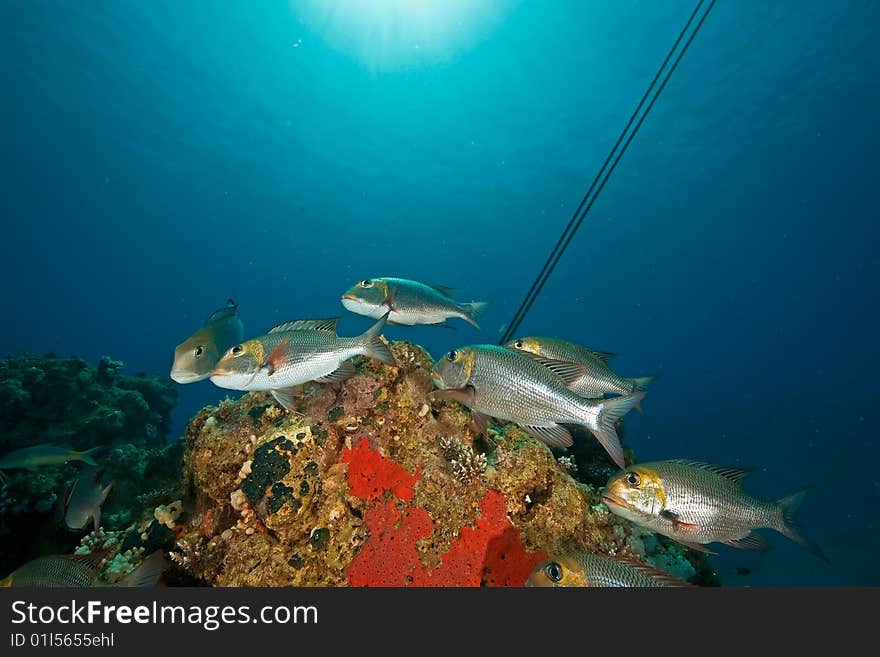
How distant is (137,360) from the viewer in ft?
400

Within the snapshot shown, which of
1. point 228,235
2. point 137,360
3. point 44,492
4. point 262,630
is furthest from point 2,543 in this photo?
point 137,360

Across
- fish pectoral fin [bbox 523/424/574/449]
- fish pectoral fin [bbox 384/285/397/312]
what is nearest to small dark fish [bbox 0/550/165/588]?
fish pectoral fin [bbox 384/285/397/312]

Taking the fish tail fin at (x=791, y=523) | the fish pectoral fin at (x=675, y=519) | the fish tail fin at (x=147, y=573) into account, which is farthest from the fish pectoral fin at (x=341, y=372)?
the fish tail fin at (x=791, y=523)

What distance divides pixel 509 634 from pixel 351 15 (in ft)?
169

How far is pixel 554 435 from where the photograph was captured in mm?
2990

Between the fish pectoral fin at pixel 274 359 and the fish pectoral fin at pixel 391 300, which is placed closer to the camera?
the fish pectoral fin at pixel 274 359

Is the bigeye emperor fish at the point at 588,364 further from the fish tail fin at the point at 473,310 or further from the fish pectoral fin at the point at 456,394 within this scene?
the fish pectoral fin at the point at 456,394

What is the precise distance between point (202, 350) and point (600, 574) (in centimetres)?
306

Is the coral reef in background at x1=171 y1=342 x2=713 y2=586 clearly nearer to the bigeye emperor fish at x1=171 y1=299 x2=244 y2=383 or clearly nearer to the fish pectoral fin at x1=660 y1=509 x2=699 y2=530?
the bigeye emperor fish at x1=171 y1=299 x2=244 y2=383

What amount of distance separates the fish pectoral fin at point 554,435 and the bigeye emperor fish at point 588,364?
81 cm

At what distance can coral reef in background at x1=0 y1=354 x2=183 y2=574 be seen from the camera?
7281 millimetres

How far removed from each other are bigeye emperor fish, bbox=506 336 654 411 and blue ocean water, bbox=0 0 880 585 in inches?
81.2

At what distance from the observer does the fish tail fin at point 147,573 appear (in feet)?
9.14

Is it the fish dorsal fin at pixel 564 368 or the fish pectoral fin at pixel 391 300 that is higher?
the fish pectoral fin at pixel 391 300
